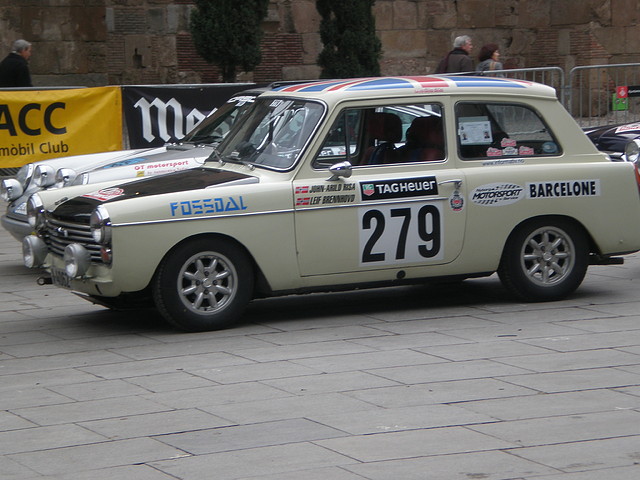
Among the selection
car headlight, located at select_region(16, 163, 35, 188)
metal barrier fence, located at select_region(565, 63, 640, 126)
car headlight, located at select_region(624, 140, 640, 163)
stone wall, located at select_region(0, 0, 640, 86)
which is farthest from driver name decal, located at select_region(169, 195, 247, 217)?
stone wall, located at select_region(0, 0, 640, 86)

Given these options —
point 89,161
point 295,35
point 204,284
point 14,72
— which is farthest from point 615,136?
point 295,35

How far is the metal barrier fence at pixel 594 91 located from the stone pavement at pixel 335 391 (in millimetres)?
7172

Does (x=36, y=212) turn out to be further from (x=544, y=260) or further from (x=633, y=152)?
(x=633, y=152)

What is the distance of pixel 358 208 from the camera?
802 centimetres

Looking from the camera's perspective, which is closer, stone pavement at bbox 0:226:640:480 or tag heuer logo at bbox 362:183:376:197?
stone pavement at bbox 0:226:640:480

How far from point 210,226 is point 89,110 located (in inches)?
289

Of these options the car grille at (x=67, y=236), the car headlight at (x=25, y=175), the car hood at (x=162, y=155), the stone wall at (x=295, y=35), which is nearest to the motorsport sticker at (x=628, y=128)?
the car hood at (x=162, y=155)

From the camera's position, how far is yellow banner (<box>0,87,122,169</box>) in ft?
46.5

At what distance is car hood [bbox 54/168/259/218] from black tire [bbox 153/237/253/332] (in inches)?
17.2

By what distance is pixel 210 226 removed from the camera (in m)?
7.69

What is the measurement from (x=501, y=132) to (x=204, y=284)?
2.53 meters

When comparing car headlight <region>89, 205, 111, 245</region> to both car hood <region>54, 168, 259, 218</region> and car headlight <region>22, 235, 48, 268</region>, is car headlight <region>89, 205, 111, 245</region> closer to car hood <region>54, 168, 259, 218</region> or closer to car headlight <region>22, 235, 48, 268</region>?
car hood <region>54, 168, 259, 218</region>

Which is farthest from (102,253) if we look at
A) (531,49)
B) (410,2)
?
(531,49)

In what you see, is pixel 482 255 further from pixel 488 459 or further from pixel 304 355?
pixel 488 459
